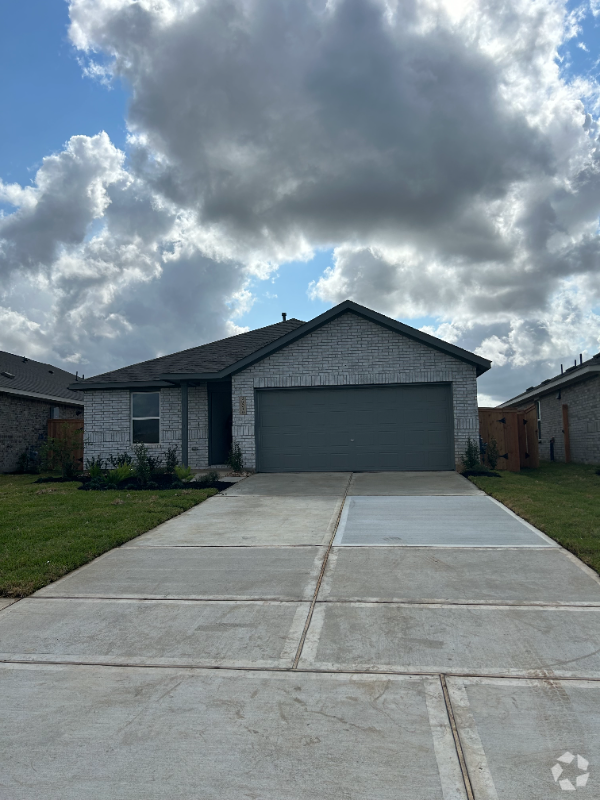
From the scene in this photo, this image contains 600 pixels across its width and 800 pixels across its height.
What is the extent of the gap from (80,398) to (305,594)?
74.6ft

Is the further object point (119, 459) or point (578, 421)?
point (578, 421)

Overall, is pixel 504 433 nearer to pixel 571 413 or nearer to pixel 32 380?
pixel 571 413

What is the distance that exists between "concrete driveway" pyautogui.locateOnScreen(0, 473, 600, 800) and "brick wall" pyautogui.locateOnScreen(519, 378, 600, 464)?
12870mm

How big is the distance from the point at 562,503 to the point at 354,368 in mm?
6923

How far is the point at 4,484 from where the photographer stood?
16328 mm

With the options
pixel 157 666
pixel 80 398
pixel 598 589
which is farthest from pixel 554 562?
pixel 80 398

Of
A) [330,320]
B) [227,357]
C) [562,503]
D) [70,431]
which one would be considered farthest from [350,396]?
[70,431]

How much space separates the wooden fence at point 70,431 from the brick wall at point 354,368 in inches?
248

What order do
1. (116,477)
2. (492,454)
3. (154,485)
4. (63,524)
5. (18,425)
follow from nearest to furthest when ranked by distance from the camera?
1. (63,524)
2. (154,485)
3. (116,477)
4. (492,454)
5. (18,425)

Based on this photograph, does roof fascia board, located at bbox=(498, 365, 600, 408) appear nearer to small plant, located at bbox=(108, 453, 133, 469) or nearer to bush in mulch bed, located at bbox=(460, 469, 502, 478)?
bush in mulch bed, located at bbox=(460, 469, 502, 478)

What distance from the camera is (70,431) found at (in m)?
20.2

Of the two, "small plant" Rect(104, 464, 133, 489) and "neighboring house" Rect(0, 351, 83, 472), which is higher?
"neighboring house" Rect(0, 351, 83, 472)

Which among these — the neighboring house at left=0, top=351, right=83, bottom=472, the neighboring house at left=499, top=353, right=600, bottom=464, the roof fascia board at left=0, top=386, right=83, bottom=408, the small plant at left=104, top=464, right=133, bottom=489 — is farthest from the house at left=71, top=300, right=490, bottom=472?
the roof fascia board at left=0, top=386, right=83, bottom=408

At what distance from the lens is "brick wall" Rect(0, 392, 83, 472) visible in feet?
67.2
